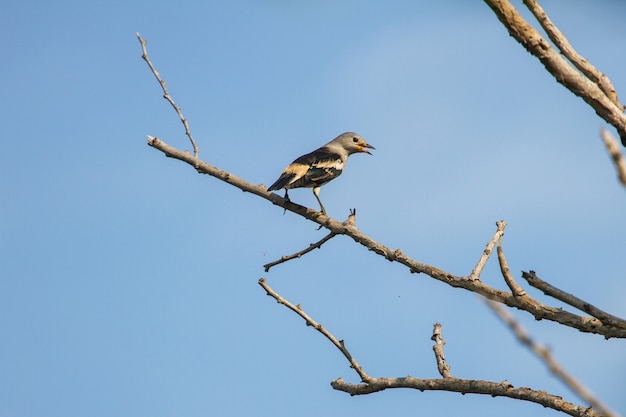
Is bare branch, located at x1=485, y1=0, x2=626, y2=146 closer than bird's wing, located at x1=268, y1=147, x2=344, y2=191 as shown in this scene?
Yes

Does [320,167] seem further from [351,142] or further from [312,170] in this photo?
[351,142]

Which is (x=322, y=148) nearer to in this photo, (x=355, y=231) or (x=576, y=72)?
(x=355, y=231)

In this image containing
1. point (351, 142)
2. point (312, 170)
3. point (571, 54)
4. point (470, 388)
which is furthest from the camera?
point (351, 142)

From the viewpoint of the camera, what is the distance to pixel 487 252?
672 cm

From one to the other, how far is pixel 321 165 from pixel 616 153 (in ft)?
29.0

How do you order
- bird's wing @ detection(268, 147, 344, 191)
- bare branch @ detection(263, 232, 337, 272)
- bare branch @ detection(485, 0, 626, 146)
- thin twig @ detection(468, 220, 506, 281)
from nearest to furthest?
bare branch @ detection(485, 0, 626, 146) → thin twig @ detection(468, 220, 506, 281) → bare branch @ detection(263, 232, 337, 272) → bird's wing @ detection(268, 147, 344, 191)

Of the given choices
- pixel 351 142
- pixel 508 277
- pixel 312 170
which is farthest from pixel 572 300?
pixel 351 142

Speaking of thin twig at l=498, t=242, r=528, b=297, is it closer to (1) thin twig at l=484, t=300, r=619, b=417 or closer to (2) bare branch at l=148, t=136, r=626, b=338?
(2) bare branch at l=148, t=136, r=626, b=338

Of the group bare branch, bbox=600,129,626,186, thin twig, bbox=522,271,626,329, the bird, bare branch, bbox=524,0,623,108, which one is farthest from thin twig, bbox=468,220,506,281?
bare branch, bbox=600,129,626,186

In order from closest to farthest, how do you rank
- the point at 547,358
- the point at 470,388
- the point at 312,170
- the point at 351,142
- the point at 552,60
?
1. the point at 547,358
2. the point at 552,60
3. the point at 470,388
4. the point at 312,170
5. the point at 351,142

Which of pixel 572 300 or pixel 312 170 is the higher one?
pixel 312 170

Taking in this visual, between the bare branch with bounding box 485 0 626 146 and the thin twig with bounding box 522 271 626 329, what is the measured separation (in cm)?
119

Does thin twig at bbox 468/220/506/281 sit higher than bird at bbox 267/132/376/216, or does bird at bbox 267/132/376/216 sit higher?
bird at bbox 267/132/376/216

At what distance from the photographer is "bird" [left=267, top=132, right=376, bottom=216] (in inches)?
378
